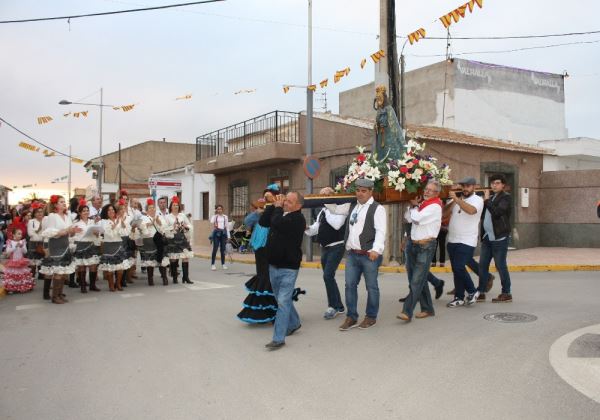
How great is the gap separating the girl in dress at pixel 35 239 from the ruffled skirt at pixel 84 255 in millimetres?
659

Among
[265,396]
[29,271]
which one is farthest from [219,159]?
[265,396]

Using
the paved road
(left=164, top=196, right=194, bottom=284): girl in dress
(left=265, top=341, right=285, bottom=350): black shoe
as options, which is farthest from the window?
(left=265, top=341, right=285, bottom=350): black shoe

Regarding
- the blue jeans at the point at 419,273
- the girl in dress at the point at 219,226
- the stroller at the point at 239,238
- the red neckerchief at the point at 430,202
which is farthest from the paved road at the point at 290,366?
the stroller at the point at 239,238

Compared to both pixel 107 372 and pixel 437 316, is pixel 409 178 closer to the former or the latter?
pixel 437 316

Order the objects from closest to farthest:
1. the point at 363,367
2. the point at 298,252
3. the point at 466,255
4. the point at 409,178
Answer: the point at 363,367, the point at 298,252, the point at 409,178, the point at 466,255

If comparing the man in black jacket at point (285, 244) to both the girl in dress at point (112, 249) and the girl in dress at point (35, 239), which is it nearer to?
the girl in dress at point (112, 249)

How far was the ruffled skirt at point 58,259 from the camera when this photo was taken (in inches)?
344

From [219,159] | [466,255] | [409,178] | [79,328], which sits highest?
[219,159]

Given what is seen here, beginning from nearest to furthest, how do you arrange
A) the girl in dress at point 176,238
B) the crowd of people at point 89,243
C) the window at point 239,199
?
1. the crowd of people at point 89,243
2. the girl in dress at point 176,238
3. the window at point 239,199

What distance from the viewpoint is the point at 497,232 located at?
25.1ft

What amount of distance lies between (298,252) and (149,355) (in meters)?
1.94

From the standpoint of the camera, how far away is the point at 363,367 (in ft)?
15.9

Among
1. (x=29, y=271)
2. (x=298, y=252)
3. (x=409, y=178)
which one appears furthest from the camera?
(x=29, y=271)

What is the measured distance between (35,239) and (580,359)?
9314mm
